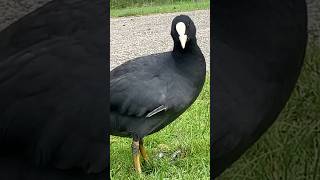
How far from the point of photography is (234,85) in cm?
140

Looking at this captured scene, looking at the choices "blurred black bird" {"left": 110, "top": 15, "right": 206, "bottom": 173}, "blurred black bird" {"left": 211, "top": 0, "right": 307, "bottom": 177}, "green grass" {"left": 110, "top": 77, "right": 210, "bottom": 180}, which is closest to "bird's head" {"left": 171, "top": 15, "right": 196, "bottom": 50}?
"blurred black bird" {"left": 110, "top": 15, "right": 206, "bottom": 173}

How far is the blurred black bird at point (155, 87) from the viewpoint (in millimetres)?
1486

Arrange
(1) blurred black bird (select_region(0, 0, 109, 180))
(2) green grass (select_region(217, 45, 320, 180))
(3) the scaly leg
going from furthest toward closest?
(3) the scaly leg
(2) green grass (select_region(217, 45, 320, 180))
(1) blurred black bird (select_region(0, 0, 109, 180))

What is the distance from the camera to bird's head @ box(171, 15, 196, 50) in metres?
1.46

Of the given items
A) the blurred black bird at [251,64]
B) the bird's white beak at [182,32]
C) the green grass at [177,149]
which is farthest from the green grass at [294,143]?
the bird's white beak at [182,32]

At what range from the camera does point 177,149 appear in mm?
1740

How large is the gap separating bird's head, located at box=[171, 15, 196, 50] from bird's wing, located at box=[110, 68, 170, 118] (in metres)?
0.14

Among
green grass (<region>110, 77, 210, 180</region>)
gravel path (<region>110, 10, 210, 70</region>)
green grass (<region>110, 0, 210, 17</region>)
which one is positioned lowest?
green grass (<region>110, 77, 210, 180</region>)

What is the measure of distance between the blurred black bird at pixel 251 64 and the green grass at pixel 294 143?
0.02m

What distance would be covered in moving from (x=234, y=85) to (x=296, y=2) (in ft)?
0.89

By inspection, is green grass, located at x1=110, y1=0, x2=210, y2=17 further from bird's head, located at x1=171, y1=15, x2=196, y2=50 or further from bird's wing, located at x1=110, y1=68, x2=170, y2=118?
bird's wing, located at x1=110, y1=68, x2=170, y2=118

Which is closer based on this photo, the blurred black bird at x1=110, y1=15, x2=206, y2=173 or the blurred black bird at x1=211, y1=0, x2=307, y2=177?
the blurred black bird at x1=211, y1=0, x2=307, y2=177

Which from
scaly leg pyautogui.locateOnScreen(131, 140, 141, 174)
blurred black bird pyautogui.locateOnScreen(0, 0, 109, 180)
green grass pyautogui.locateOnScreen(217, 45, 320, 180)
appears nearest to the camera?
blurred black bird pyautogui.locateOnScreen(0, 0, 109, 180)

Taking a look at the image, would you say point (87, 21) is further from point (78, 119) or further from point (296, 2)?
point (296, 2)
